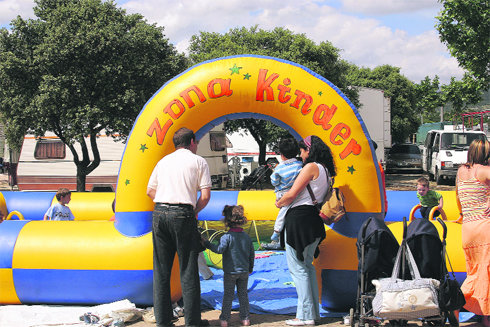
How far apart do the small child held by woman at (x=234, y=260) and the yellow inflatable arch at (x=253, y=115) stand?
1.01 metres

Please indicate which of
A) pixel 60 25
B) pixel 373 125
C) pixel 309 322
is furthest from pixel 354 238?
pixel 373 125

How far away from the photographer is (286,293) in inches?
249

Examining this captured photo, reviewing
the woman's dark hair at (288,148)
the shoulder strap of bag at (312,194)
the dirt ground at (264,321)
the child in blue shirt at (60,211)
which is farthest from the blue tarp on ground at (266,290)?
the child in blue shirt at (60,211)

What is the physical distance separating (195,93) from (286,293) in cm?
259

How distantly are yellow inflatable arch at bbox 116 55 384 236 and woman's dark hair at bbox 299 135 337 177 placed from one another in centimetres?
29

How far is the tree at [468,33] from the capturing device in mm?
13641

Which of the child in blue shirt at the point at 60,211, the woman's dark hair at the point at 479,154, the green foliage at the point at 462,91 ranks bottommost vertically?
the child in blue shirt at the point at 60,211

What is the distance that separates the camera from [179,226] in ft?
15.4

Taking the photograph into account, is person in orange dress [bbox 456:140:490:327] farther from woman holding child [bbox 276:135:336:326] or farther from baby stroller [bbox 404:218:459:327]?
woman holding child [bbox 276:135:336:326]

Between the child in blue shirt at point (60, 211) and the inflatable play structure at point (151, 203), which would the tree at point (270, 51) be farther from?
the inflatable play structure at point (151, 203)

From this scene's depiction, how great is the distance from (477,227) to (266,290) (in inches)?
107

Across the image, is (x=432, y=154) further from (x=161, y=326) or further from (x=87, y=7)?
(x=161, y=326)

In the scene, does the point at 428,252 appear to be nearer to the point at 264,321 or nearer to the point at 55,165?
the point at 264,321

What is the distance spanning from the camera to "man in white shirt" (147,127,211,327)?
186 inches
